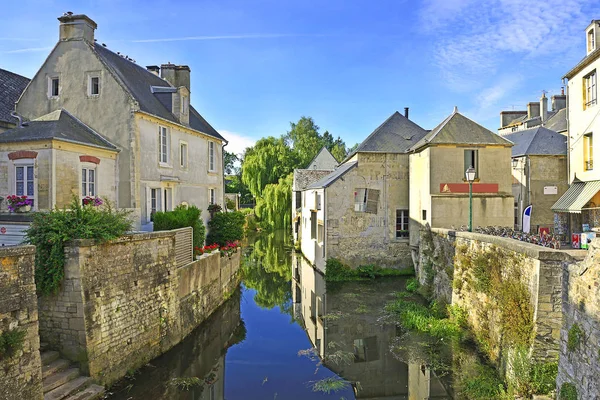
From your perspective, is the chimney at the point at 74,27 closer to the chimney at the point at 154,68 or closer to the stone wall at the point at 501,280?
the chimney at the point at 154,68

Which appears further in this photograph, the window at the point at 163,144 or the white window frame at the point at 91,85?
the window at the point at 163,144

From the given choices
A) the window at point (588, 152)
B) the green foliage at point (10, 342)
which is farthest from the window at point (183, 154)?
the window at point (588, 152)

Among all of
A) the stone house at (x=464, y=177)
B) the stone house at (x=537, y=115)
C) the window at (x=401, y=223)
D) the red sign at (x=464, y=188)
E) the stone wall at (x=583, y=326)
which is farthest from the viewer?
the stone house at (x=537, y=115)

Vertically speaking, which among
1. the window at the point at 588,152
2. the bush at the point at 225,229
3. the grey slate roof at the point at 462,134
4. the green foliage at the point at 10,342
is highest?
the grey slate roof at the point at 462,134

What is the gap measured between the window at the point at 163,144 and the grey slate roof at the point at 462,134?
10.5m

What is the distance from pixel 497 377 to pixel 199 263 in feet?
28.5

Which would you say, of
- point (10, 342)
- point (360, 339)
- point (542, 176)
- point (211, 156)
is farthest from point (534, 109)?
point (10, 342)

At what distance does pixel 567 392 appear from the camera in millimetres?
5828

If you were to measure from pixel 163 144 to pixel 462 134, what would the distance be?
12.1 m

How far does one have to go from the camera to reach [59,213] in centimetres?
816

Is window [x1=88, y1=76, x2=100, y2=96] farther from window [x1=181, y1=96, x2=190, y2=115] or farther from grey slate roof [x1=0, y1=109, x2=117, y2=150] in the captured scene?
window [x1=181, y1=96, x2=190, y2=115]

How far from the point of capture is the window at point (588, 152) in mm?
14259

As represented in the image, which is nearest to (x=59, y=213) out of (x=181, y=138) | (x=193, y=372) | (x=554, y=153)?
(x=193, y=372)

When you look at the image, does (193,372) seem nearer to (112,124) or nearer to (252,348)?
(252,348)
